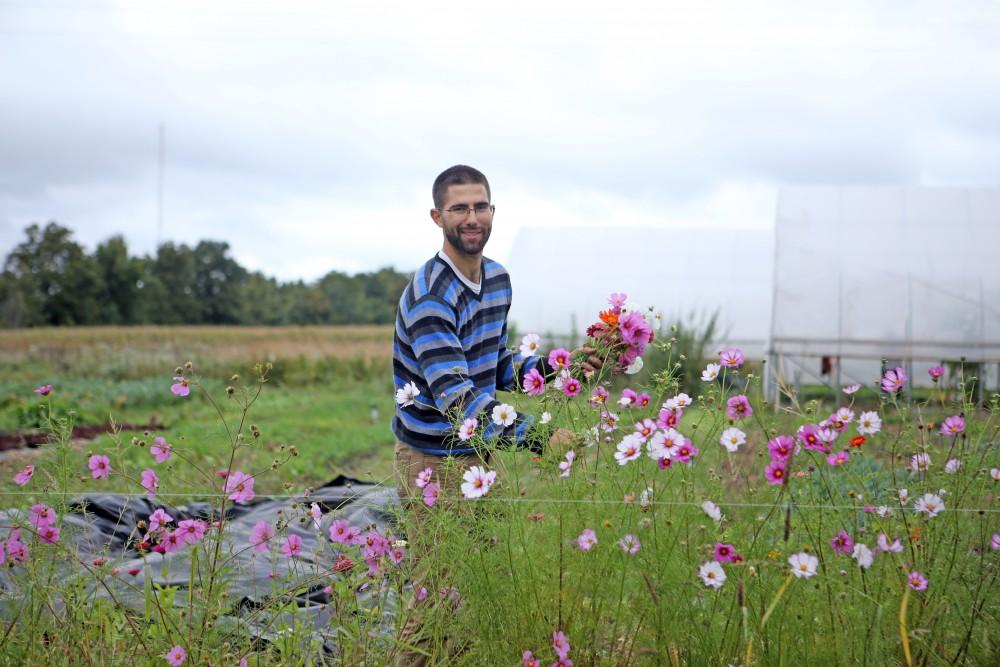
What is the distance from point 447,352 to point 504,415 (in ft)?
1.74

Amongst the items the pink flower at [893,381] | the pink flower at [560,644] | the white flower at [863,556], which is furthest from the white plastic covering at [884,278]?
the pink flower at [560,644]

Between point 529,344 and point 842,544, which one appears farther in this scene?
point 529,344

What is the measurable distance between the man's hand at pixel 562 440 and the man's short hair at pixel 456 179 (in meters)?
0.87

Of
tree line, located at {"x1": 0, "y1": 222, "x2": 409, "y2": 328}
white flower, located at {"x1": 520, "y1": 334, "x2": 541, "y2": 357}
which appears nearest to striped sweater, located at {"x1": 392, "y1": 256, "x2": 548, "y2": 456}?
white flower, located at {"x1": 520, "y1": 334, "x2": 541, "y2": 357}

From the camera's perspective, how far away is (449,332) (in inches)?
105

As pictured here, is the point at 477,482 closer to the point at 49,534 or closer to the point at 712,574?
the point at 712,574

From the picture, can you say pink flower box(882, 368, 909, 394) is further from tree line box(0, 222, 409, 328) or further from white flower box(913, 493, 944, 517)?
tree line box(0, 222, 409, 328)

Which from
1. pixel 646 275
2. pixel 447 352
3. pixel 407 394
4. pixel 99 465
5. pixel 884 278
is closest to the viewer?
pixel 99 465

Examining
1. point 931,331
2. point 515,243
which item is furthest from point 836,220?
point 515,243

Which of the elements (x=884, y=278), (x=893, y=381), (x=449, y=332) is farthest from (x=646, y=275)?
→ (x=893, y=381)

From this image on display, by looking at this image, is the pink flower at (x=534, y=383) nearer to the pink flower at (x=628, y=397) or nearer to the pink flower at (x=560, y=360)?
the pink flower at (x=560, y=360)

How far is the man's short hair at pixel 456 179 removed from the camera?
273 cm

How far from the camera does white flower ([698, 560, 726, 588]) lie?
1.76 m

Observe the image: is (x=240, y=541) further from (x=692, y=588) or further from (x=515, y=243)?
(x=515, y=243)
